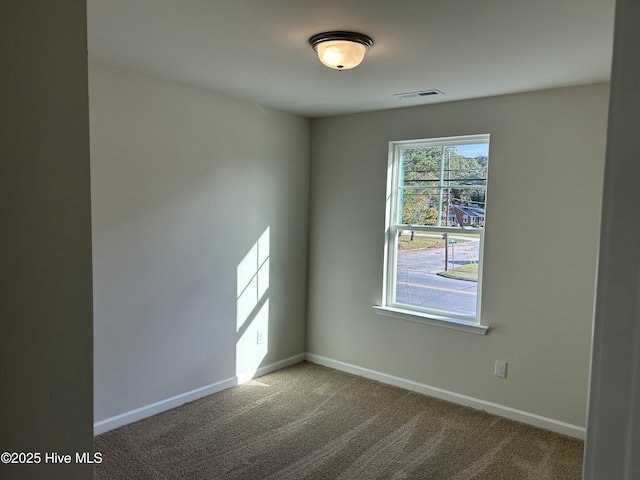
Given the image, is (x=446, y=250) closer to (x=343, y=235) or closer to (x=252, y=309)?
(x=343, y=235)

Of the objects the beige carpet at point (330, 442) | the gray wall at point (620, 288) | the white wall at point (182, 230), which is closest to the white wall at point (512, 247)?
the beige carpet at point (330, 442)

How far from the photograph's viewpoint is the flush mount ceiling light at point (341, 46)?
215cm

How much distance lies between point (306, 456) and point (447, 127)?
2603mm

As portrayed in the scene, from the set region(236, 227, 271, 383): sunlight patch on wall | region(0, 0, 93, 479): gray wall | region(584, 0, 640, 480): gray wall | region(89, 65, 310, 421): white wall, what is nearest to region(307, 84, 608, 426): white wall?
region(89, 65, 310, 421): white wall

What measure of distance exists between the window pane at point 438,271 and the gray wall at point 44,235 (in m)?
3.16

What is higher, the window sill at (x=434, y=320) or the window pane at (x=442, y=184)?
the window pane at (x=442, y=184)

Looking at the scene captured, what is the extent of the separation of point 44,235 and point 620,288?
871mm

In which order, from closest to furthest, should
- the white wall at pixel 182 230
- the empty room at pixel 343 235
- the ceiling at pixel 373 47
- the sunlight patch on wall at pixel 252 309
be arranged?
the ceiling at pixel 373 47, the empty room at pixel 343 235, the white wall at pixel 182 230, the sunlight patch on wall at pixel 252 309

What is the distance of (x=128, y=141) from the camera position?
9.71 ft

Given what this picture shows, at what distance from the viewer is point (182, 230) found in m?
3.32

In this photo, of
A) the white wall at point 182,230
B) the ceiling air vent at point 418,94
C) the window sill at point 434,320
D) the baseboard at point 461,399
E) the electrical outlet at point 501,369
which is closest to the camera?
the white wall at point 182,230

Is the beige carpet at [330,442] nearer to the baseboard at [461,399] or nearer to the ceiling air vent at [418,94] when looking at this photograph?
the baseboard at [461,399]

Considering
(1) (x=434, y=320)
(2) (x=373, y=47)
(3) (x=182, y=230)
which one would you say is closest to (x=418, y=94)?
(2) (x=373, y=47)

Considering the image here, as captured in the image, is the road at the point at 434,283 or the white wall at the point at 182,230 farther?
the road at the point at 434,283
